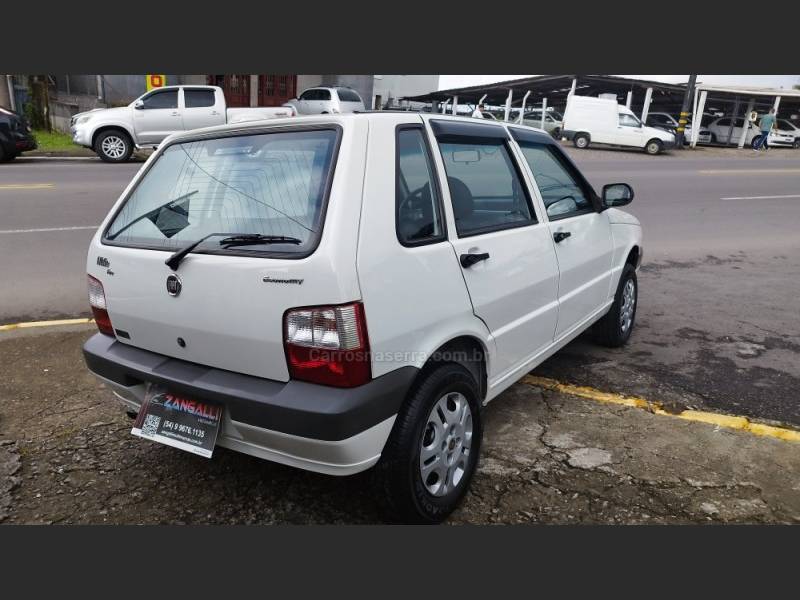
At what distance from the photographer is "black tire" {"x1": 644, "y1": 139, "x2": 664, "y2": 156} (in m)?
24.4

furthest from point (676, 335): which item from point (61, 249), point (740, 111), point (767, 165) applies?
point (740, 111)

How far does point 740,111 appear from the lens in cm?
3706

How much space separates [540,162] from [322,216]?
194cm

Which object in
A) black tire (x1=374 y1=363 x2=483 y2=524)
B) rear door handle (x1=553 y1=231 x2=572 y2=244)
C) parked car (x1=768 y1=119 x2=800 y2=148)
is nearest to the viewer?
black tire (x1=374 y1=363 x2=483 y2=524)

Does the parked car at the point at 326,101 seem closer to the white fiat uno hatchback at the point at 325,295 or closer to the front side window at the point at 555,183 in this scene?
the front side window at the point at 555,183

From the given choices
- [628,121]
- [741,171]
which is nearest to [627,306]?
[741,171]

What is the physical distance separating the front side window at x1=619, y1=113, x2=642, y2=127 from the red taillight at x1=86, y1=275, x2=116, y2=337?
24.9 meters

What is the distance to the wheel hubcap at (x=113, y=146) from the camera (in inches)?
603

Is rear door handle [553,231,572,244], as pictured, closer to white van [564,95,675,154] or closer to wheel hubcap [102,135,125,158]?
wheel hubcap [102,135,125,158]

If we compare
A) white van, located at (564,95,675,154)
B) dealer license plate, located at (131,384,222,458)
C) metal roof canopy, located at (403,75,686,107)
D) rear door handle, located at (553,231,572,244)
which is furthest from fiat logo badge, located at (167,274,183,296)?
metal roof canopy, located at (403,75,686,107)

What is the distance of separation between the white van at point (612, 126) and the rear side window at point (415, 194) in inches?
949

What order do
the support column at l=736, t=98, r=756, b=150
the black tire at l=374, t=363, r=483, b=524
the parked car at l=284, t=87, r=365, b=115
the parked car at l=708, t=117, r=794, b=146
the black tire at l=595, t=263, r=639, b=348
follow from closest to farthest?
the black tire at l=374, t=363, r=483, b=524 → the black tire at l=595, t=263, r=639, b=348 → the parked car at l=284, t=87, r=365, b=115 → the support column at l=736, t=98, r=756, b=150 → the parked car at l=708, t=117, r=794, b=146

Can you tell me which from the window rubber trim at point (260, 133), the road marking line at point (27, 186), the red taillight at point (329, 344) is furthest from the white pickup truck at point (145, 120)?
the red taillight at point (329, 344)

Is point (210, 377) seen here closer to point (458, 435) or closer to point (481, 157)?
point (458, 435)
